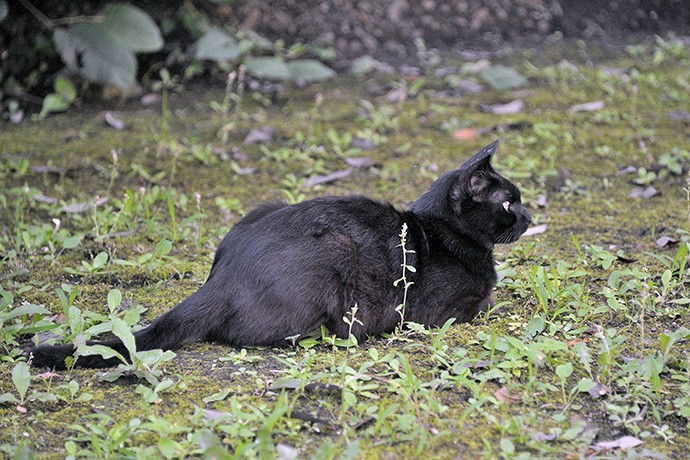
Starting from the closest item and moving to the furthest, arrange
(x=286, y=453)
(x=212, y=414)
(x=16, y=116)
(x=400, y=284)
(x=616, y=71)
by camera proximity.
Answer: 1. (x=286, y=453)
2. (x=212, y=414)
3. (x=400, y=284)
4. (x=16, y=116)
5. (x=616, y=71)

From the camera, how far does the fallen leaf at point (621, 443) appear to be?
2.49 m

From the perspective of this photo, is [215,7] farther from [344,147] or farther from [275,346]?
[275,346]

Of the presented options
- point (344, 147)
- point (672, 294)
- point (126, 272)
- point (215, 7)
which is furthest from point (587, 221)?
point (215, 7)

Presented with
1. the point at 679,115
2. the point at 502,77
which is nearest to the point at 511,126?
the point at 502,77

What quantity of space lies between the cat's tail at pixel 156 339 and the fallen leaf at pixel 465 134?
117 inches

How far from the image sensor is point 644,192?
4832 mm

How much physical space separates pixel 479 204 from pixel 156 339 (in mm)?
1470

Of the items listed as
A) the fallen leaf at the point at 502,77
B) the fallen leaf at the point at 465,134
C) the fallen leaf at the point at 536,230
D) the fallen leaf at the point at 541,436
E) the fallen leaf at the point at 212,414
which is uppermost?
the fallen leaf at the point at 502,77

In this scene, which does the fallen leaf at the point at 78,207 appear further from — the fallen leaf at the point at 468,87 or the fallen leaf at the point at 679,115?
the fallen leaf at the point at 679,115

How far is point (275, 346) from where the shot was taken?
10.4ft

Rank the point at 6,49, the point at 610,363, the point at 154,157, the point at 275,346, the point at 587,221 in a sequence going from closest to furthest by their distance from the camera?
the point at 610,363 < the point at 275,346 < the point at 587,221 < the point at 154,157 < the point at 6,49

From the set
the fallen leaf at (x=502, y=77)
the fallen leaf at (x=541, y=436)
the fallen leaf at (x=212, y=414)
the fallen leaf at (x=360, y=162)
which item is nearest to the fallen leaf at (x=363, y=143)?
the fallen leaf at (x=360, y=162)

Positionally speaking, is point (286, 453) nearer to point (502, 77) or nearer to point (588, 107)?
point (588, 107)

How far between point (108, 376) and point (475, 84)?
4548 millimetres
